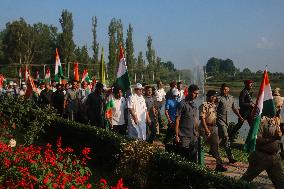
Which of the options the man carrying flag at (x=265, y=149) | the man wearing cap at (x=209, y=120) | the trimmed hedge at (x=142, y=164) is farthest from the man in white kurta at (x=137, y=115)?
the man carrying flag at (x=265, y=149)

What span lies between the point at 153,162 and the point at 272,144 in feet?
6.56

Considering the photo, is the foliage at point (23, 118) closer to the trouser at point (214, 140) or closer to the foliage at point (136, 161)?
the foliage at point (136, 161)

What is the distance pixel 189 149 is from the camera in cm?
800

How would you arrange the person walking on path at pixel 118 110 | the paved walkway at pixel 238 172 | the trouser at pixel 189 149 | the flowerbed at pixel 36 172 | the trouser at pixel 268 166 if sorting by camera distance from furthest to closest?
the person walking on path at pixel 118 110, the paved walkway at pixel 238 172, the trouser at pixel 189 149, the trouser at pixel 268 166, the flowerbed at pixel 36 172

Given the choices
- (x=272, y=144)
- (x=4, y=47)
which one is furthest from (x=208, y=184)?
(x=4, y=47)

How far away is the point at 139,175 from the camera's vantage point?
7824 mm

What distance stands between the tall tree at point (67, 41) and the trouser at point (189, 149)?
46393 millimetres

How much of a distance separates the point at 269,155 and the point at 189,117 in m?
1.95

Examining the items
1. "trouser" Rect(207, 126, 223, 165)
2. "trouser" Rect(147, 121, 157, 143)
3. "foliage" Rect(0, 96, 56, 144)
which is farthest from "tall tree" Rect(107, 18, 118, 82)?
"trouser" Rect(207, 126, 223, 165)

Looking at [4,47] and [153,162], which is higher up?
[4,47]

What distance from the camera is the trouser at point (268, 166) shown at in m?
6.52

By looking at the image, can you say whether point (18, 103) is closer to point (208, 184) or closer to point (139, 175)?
point (139, 175)

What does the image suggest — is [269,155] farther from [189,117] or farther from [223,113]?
[223,113]

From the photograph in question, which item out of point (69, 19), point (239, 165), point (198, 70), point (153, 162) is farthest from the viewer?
point (69, 19)
